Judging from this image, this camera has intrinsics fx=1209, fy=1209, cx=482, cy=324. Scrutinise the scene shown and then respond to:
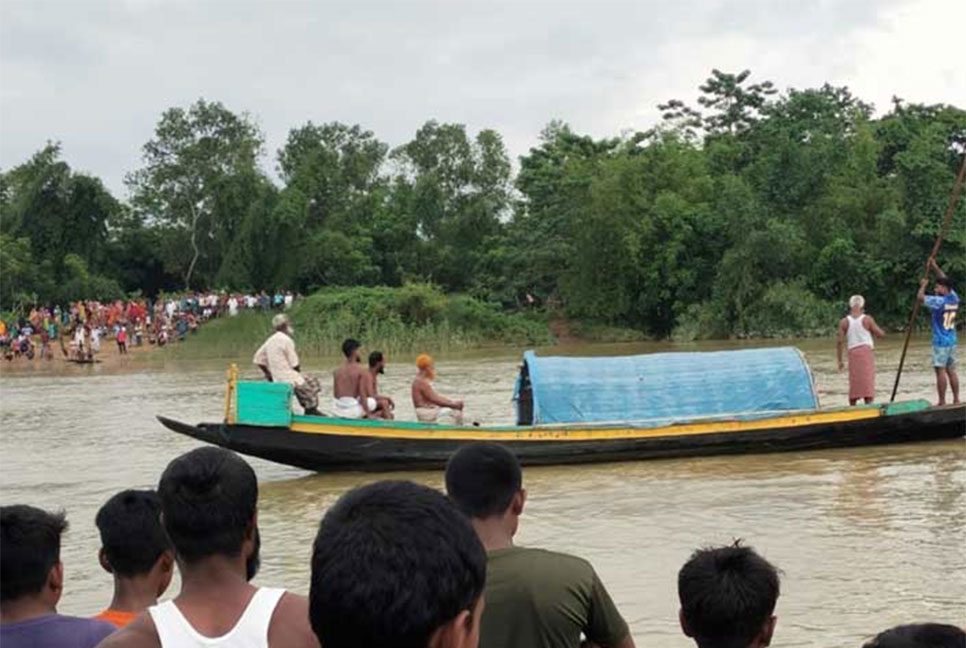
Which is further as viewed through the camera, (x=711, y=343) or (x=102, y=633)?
(x=711, y=343)

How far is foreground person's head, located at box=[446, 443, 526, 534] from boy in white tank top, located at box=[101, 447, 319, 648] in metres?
0.66

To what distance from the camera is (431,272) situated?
164 ft

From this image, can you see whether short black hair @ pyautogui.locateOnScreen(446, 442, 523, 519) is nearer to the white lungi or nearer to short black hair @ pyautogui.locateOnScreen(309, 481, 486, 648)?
short black hair @ pyautogui.locateOnScreen(309, 481, 486, 648)

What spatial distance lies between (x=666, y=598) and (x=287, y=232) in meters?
42.5

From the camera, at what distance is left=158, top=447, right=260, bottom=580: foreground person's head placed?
2.43 metres

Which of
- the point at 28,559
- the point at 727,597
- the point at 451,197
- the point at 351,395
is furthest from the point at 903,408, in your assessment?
the point at 451,197

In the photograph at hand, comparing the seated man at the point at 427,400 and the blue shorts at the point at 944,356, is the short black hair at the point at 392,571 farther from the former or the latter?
the blue shorts at the point at 944,356

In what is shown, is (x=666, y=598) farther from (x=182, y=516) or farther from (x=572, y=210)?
(x=572, y=210)

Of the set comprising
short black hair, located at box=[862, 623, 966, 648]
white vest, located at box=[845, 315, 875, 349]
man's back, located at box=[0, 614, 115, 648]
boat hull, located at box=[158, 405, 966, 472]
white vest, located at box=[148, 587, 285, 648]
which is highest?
white vest, located at box=[845, 315, 875, 349]

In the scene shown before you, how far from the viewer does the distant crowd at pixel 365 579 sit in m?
1.58

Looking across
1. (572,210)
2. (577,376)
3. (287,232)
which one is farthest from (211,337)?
(577,376)

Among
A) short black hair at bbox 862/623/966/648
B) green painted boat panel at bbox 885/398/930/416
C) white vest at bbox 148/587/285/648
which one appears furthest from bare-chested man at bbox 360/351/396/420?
short black hair at bbox 862/623/966/648

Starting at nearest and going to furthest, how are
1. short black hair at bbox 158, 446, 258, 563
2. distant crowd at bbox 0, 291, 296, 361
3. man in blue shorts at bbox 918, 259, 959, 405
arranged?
short black hair at bbox 158, 446, 258, 563, man in blue shorts at bbox 918, 259, 959, 405, distant crowd at bbox 0, 291, 296, 361

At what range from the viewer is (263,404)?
456 inches
